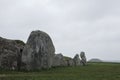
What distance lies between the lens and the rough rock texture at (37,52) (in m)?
39.4

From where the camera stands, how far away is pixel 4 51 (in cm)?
3888

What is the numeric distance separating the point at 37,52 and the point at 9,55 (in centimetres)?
451

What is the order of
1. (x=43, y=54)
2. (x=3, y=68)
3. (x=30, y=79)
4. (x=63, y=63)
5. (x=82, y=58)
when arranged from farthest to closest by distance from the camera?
(x=82, y=58)
(x=63, y=63)
(x=43, y=54)
(x=3, y=68)
(x=30, y=79)

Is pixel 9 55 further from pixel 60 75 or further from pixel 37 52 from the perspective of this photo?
pixel 60 75

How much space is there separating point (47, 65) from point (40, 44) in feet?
12.7

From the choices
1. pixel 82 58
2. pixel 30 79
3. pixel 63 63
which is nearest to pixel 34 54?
pixel 30 79

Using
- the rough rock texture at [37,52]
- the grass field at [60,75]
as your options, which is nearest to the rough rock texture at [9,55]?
the rough rock texture at [37,52]

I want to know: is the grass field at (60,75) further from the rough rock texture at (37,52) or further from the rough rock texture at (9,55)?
the rough rock texture at (9,55)

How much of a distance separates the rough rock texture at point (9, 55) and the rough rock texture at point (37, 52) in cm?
123

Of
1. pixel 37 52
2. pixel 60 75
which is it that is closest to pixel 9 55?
pixel 37 52

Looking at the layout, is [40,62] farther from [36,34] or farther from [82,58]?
[82,58]

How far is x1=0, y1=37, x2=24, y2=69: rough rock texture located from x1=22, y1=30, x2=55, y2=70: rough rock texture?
1.23 m

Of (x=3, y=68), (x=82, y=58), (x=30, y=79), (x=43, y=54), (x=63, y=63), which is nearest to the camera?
(x=30, y=79)

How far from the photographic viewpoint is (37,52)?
3978cm
